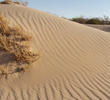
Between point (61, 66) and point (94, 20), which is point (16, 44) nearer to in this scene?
point (61, 66)

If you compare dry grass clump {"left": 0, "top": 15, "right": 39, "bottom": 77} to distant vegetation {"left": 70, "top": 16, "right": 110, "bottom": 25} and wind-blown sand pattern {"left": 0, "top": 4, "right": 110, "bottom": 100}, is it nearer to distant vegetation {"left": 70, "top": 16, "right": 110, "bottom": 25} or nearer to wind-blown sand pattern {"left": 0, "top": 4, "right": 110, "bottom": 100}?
wind-blown sand pattern {"left": 0, "top": 4, "right": 110, "bottom": 100}

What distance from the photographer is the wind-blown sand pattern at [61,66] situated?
3.60m

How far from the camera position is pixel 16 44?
468cm

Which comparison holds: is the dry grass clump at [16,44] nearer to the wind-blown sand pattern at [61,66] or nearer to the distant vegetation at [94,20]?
the wind-blown sand pattern at [61,66]

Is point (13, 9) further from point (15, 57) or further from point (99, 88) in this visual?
point (99, 88)

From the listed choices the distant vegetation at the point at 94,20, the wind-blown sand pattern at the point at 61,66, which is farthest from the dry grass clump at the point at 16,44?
the distant vegetation at the point at 94,20

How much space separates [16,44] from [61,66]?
153 cm

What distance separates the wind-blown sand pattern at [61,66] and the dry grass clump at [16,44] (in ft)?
0.98

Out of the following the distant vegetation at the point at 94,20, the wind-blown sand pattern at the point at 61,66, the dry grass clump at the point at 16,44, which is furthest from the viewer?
the distant vegetation at the point at 94,20

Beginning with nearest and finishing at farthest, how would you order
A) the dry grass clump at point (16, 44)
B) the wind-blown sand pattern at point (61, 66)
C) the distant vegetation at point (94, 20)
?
the wind-blown sand pattern at point (61, 66) → the dry grass clump at point (16, 44) → the distant vegetation at point (94, 20)

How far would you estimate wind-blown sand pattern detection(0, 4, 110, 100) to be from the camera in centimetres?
360

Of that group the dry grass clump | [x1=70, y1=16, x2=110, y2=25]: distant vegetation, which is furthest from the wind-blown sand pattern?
[x1=70, y1=16, x2=110, y2=25]: distant vegetation

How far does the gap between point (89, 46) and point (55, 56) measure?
5.35 ft

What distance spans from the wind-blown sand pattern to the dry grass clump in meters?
0.30
